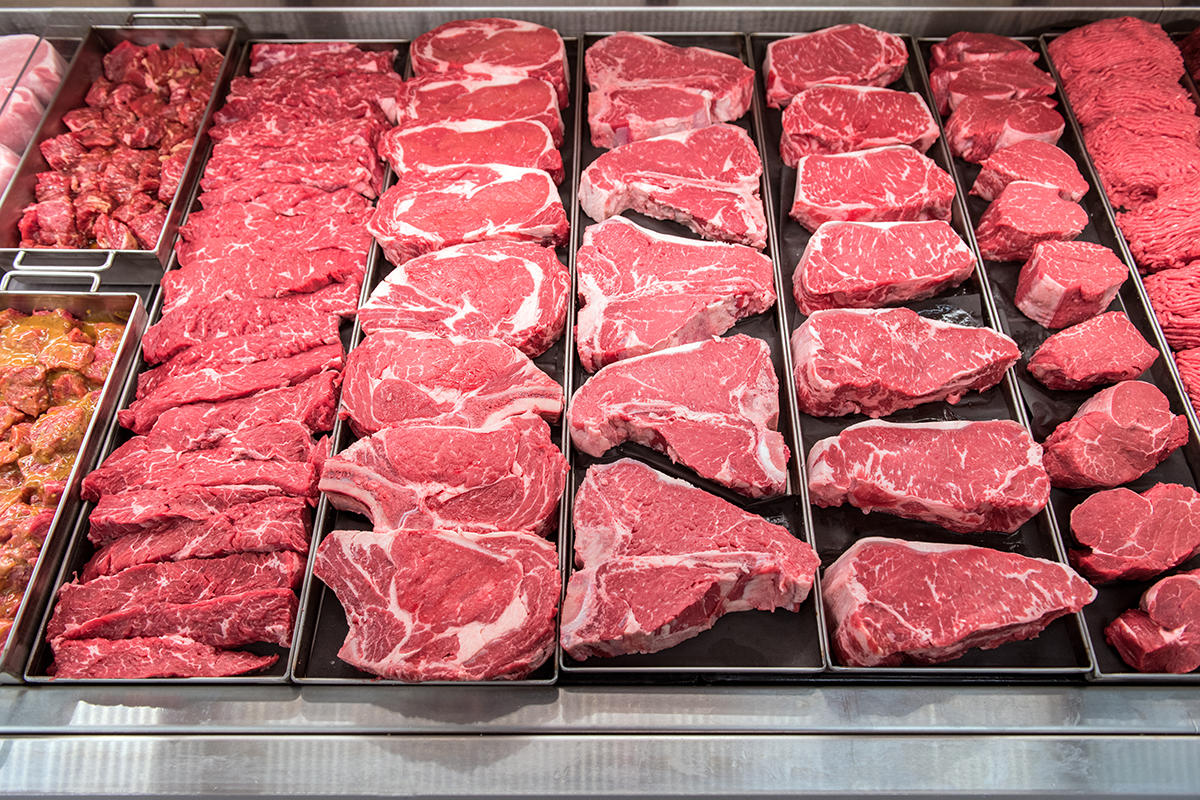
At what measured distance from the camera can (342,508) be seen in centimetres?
314

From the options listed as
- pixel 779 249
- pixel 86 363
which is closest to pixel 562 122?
pixel 779 249

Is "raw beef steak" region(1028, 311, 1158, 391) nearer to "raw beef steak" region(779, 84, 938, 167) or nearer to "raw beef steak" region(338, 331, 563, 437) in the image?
"raw beef steak" region(779, 84, 938, 167)

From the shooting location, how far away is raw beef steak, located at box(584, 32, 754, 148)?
4.12 meters

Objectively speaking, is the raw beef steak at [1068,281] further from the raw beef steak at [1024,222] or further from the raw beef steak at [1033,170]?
the raw beef steak at [1033,170]

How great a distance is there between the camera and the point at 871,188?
12.7 ft

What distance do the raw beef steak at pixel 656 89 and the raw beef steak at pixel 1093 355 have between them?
2026 millimetres

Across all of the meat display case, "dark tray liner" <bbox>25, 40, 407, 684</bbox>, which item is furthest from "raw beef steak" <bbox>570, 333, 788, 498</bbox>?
"dark tray liner" <bbox>25, 40, 407, 684</bbox>

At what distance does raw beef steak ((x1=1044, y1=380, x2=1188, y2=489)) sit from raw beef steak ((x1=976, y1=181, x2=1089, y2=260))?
85 cm

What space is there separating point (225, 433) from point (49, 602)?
863 mm

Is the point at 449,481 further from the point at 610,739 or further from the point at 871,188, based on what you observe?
the point at 871,188

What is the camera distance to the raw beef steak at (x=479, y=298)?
3447mm

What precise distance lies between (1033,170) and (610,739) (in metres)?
3.37

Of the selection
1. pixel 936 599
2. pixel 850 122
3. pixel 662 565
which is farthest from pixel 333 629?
pixel 850 122

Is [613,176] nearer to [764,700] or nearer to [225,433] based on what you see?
[225,433]
